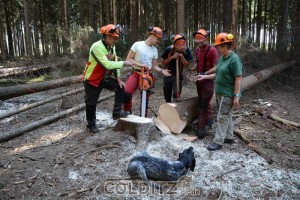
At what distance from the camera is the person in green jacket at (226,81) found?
463 centimetres

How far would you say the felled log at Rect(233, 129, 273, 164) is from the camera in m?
4.60

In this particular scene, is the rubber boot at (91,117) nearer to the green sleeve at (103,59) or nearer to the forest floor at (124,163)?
the forest floor at (124,163)

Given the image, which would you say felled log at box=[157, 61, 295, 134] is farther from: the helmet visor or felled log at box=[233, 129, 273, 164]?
the helmet visor

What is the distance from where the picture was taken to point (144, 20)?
867 inches

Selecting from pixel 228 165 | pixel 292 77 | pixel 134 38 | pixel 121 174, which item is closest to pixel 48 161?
pixel 121 174

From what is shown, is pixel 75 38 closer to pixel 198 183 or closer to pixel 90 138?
pixel 90 138

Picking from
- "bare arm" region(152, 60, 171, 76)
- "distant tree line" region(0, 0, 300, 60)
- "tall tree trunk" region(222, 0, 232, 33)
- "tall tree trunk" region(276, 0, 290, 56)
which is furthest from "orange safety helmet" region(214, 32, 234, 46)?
"tall tree trunk" region(276, 0, 290, 56)

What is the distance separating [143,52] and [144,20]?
17.2 m

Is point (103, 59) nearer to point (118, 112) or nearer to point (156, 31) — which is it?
point (156, 31)

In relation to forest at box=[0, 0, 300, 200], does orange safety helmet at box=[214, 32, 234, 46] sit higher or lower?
higher

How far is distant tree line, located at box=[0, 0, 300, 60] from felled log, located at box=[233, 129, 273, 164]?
14.6 feet

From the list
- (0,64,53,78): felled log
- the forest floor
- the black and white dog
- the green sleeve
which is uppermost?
the green sleeve

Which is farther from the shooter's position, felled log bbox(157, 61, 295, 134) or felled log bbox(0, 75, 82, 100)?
felled log bbox(0, 75, 82, 100)

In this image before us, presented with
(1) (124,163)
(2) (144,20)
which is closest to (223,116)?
(1) (124,163)
